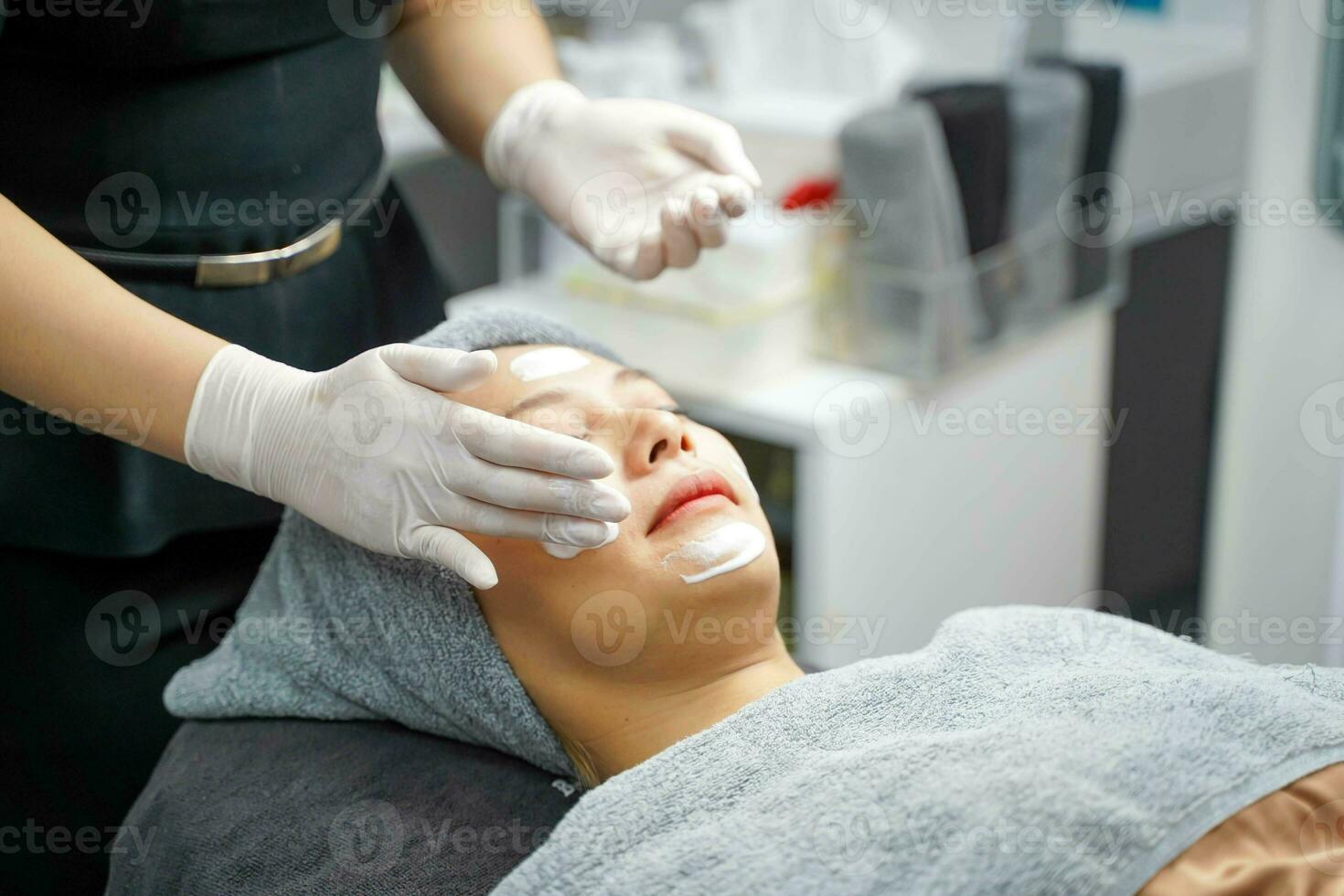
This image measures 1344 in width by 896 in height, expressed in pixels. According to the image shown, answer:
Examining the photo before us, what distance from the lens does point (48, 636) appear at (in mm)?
1193

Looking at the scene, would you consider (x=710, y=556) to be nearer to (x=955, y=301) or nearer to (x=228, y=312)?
(x=228, y=312)

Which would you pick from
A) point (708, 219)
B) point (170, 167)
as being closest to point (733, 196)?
point (708, 219)

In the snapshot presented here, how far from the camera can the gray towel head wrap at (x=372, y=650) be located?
115 cm

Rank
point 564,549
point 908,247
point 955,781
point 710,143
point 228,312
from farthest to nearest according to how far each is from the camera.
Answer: point 908,247
point 710,143
point 228,312
point 564,549
point 955,781

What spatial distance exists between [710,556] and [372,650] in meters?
0.33

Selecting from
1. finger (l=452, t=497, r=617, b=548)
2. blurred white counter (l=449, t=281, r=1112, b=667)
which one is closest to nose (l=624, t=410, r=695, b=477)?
finger (l=452, t=497, r=617, b=548)

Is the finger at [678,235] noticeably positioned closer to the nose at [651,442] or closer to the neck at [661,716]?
the nose at [651,442]

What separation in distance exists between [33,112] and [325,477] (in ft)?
1.35

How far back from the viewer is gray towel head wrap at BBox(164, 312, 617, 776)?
1.15m

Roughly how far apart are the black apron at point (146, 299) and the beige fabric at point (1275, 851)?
86 cm

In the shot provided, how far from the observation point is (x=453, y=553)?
39.0 inches

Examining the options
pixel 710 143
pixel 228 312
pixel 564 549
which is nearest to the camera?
pixel 564 549

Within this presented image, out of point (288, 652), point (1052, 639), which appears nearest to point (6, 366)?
point (288, 652)

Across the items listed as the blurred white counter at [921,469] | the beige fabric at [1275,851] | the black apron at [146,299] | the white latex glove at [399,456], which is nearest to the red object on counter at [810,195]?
the blurred white counter at [921,469]
